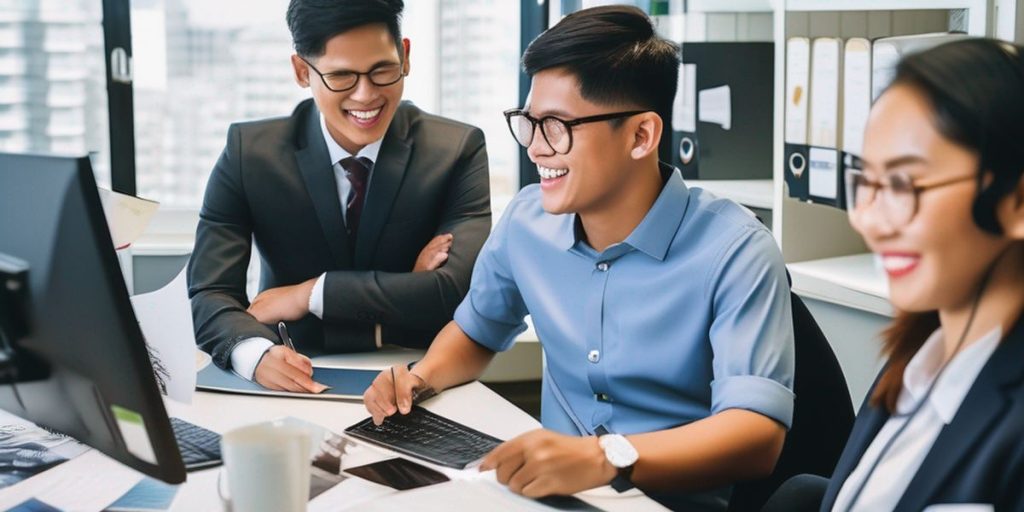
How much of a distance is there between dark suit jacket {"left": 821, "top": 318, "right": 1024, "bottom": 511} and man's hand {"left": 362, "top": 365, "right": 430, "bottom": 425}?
83 centimetres

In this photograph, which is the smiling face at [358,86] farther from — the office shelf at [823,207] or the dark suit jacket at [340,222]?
the office shelf at [823,207]

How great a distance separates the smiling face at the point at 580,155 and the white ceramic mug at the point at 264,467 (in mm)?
713

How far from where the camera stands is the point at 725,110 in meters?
3.00

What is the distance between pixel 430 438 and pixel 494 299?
1.52ft

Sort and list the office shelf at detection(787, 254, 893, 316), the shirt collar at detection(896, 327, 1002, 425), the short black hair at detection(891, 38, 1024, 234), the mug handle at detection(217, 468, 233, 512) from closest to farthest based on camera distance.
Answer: the short black hair at detection(891, 38, 1024, 234)
the shirt collar at detection(896, 327, 1002, 425)
the mug handle at detection(217, 468, 233, 512)
the office shelf at detection(787, 254, 893, 316)

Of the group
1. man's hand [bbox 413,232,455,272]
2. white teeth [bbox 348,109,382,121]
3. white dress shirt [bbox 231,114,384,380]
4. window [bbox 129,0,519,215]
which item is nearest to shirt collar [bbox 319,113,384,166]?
white dress shirt [bbox 231,114,384,380]

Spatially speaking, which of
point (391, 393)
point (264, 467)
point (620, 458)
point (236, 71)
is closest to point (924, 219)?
point (620, 458)

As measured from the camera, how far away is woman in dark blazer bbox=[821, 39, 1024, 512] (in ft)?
3.22

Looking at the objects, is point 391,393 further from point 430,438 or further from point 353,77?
point 353,77

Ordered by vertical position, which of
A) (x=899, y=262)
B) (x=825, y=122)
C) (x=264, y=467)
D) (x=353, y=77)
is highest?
(x=353, y=77)

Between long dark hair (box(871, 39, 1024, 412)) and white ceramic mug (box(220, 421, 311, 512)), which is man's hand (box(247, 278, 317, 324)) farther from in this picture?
long dark hair (box(871, 39, 1024, 412))

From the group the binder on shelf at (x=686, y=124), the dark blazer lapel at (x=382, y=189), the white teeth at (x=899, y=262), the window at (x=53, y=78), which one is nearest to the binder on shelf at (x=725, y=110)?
the binder on shelf at (x=686, y=124)

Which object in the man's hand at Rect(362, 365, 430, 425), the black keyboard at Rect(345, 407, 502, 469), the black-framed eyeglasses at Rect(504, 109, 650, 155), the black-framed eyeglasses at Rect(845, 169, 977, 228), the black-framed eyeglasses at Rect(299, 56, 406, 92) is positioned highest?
the black-framed eyeglasses at Rect(299, 56, 406, 92)

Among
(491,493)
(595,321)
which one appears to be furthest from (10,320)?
(595,321)
